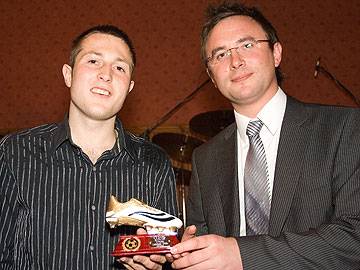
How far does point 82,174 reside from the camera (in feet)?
5.79

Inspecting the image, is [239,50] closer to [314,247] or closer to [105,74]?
[105,74]

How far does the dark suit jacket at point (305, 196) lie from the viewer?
1461 millimetres

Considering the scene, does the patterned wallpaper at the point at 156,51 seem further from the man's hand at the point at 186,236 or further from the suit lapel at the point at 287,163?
the man's hand at the point at 186,236

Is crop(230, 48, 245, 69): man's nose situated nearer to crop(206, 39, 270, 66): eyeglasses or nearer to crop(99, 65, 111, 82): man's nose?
crop(206, 39, 270, 66): eyeglasses

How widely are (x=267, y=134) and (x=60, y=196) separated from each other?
0.91 m

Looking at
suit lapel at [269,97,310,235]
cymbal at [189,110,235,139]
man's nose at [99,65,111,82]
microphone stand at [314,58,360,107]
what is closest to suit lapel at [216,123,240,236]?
suit lapel at [269,97,310,235]

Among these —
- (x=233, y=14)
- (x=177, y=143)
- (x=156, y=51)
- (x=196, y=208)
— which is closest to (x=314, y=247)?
(x=196, y=208)

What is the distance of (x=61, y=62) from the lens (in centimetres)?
522

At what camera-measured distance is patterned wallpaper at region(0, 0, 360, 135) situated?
16.1ft

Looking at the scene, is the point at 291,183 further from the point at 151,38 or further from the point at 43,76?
the point at 43,76

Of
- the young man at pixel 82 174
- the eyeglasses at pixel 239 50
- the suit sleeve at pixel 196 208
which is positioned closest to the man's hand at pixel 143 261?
the young man at pixel 82 174

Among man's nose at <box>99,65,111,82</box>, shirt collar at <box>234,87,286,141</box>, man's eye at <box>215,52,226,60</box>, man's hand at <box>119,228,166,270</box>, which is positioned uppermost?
man's eye at <box>215,52,226,60</box>

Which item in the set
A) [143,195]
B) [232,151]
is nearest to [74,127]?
[143,195]

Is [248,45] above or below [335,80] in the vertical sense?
below
